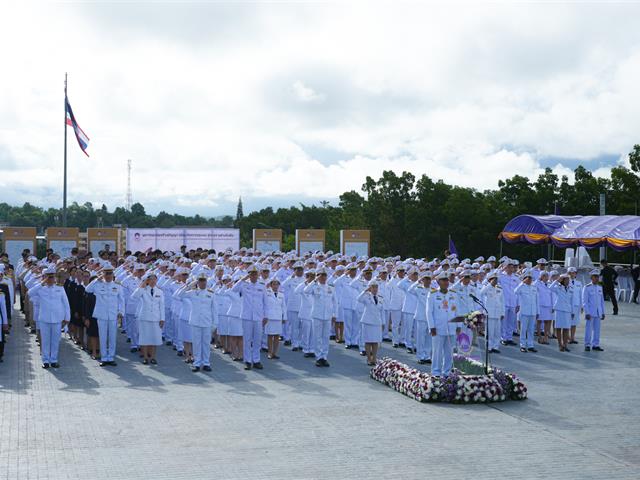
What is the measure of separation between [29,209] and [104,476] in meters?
94.4

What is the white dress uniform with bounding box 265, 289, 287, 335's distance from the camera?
49.4ft

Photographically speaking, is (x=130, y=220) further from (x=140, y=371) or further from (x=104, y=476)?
(x=104, y=476)

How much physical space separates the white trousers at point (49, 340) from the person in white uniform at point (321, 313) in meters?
4.95

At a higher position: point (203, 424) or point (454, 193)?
point (454, 193)

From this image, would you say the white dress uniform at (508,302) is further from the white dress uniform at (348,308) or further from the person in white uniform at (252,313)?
the person in white uniform at (252,313)

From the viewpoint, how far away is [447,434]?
968 centimetres

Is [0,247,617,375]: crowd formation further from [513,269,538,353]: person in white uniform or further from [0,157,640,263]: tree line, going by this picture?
[0,157,640,263]: tree line

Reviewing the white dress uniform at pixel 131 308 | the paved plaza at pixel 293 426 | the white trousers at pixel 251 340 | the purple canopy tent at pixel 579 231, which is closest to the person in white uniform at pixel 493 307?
the paved plaza at pixel 293 426

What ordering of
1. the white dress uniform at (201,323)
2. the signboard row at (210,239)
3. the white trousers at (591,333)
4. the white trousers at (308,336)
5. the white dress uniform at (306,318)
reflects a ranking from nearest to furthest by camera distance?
the white dress uniform at (201,323) < the white dress uniform at (306,318) < the white trousers at (308,336) < the white trousers at (591,333) < the signboard row at (210,239)

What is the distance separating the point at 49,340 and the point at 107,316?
114 cm

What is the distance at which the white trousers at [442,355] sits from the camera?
42.9 ft

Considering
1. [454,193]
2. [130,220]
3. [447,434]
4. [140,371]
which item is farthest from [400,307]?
[130,220]

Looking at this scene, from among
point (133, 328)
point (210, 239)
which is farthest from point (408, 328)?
point (210, 239)

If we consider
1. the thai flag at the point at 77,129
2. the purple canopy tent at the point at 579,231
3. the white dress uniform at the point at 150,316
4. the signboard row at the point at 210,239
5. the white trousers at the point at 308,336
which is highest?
the thai flag at the point at 77,129
